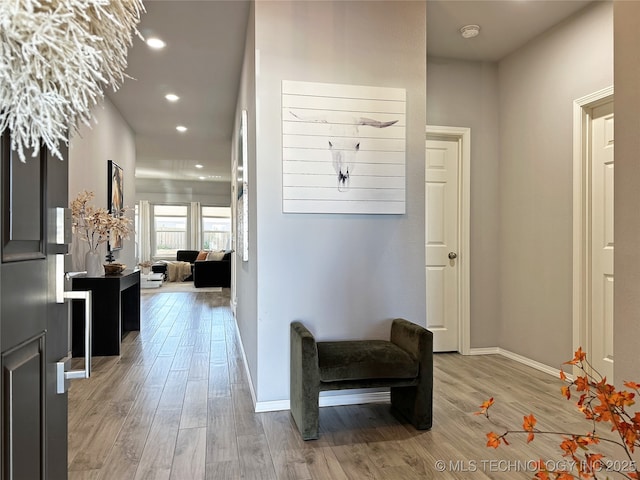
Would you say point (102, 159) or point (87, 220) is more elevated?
point (102, 159)

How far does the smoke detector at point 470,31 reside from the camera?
329 cm

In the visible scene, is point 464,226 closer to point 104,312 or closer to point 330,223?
point 330,223

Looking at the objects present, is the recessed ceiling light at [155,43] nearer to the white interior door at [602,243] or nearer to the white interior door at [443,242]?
the white interior door at [443,242]

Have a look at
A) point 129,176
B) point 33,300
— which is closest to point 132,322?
point 129,176

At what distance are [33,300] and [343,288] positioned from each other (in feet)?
6.57

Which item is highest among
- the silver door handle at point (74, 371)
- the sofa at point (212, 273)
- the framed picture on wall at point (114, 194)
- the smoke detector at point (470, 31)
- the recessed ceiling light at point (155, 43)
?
the recessed ceiling light at point (155, 43)

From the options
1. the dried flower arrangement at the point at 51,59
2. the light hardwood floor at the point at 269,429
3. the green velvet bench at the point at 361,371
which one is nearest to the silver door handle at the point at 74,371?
the dried flower arrangement at the point at 51,59

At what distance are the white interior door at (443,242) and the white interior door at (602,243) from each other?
108cm

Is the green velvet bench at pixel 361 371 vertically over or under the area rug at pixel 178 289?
over

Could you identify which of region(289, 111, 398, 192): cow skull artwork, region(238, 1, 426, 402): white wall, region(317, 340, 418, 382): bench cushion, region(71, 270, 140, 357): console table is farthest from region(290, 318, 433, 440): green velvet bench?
region(71, 270, 140, 357): console table

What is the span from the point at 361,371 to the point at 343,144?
137 cm

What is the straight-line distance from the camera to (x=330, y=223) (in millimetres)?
2660

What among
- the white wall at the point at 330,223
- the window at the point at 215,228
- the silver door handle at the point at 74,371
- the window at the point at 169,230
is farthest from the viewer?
the window at the point at 215,228

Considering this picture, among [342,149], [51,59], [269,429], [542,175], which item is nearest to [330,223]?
[342,149]
